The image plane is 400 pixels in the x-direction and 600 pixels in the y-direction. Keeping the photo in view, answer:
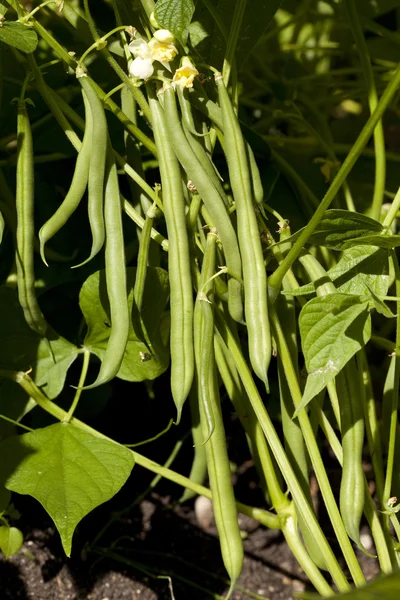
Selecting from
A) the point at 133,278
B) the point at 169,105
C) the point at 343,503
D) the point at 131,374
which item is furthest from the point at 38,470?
the point at 169,105

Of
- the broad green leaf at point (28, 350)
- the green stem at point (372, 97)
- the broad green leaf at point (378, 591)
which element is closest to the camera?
the broad green leaf at point (378, 591)

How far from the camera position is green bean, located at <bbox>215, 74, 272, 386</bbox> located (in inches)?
34.4

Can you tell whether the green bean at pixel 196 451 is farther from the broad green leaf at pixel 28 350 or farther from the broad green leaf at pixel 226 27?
the broad green leaf at pixel 226 27

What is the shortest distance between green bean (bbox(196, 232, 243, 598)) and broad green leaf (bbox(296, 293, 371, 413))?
5.3 inches

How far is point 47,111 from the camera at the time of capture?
133 cm

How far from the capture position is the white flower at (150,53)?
0.86m

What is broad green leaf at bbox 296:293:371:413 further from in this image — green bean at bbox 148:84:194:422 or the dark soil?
the dark soil

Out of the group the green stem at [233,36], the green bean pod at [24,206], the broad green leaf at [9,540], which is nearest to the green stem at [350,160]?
the green stem at [233,36]

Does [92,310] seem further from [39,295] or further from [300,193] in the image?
[300,193]

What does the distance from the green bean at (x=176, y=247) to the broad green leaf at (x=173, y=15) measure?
0.27 feet

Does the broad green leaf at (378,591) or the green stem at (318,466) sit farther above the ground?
the broad green leaf at (378,591)

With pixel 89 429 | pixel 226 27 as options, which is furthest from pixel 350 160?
pixel 89 429

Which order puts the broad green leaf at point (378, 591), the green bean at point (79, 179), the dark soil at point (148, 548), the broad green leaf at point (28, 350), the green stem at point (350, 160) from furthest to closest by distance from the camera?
the dark soil at point (148, 548) < the broad green leaf at point (28, 350) < the green bean at point (79, 179) < the green stem at point (350, 160) < the broad green leaf at point (378, 591)

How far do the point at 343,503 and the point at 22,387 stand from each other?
0.57m
